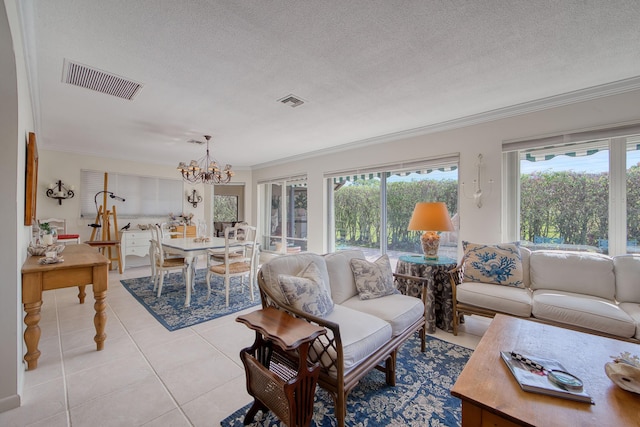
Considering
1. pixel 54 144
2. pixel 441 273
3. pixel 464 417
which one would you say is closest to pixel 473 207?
pixel 441 273

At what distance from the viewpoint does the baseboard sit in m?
1.65

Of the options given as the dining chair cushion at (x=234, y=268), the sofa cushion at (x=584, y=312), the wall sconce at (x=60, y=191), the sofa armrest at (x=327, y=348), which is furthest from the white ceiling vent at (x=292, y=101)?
the wall sconce at (x=60, y=191)

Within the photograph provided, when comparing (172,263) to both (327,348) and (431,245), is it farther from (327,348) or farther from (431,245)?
(431,245)

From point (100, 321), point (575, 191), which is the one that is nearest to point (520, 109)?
point (575, 191)

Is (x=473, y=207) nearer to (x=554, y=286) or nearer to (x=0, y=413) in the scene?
(x=554, y=286)

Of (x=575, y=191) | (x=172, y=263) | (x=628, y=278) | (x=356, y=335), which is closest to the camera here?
(x=356, y=335)

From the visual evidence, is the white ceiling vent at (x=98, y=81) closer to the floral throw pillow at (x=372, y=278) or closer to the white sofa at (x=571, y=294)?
the floral throw pillow at (x=372, y=278)

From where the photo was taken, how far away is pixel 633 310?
6.87 ft

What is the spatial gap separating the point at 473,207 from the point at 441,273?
3.48ft

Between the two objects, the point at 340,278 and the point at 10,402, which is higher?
the point at 340,278

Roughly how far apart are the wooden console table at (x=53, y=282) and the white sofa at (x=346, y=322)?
1590 mm

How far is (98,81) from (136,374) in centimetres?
251

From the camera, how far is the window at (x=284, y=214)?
5891 millimetres

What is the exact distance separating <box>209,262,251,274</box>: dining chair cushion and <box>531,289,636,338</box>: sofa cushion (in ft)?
10.7
